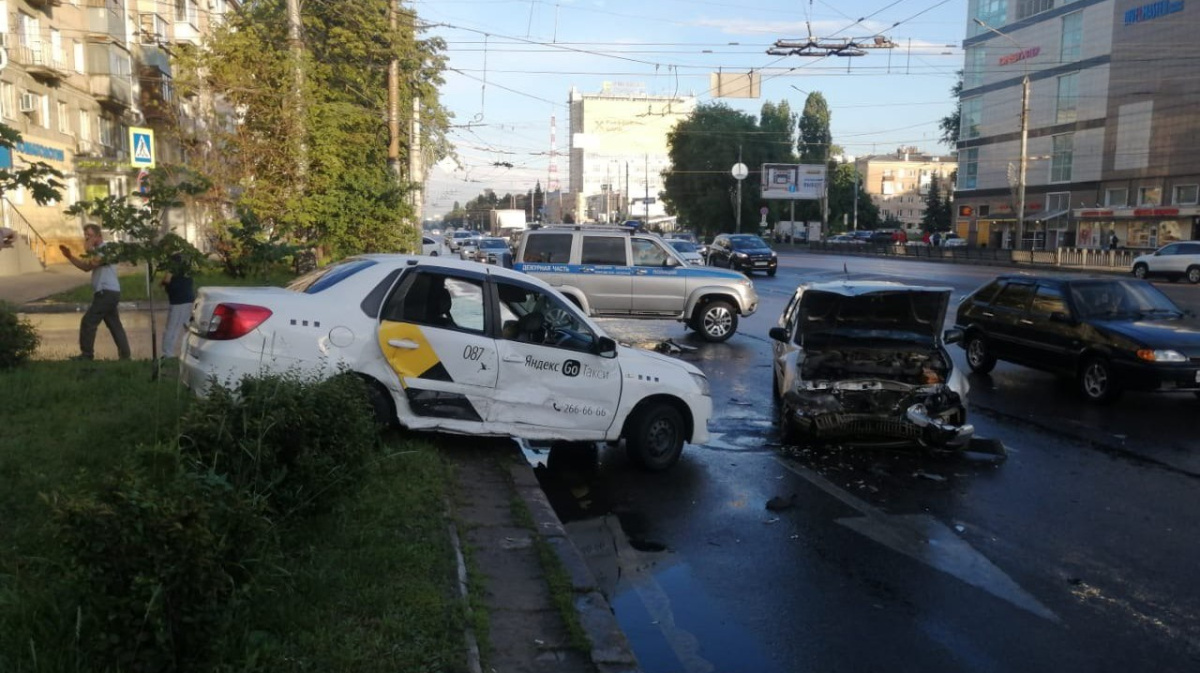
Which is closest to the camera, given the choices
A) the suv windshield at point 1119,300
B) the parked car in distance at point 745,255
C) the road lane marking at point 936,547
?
the road lane marking at point 936,547

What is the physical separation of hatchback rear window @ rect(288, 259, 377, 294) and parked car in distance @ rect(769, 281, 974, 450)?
4301 mm

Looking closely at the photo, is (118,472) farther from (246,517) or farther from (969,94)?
(969,94)

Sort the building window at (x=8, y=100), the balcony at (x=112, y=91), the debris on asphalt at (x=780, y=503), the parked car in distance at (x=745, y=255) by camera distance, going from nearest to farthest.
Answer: the debris on asphalt at (x=780, y=503), the building window at (x=8, y=100), the balcony at (x=112, y=91), the parked car in distance at (x=745, y=255)

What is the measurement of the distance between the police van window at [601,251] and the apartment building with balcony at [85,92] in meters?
13.3

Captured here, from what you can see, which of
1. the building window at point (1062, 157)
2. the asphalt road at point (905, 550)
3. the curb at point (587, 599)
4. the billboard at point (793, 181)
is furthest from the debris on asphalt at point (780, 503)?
the billboard at point (793, 181)

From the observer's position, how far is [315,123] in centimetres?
2292

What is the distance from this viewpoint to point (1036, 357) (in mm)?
12469

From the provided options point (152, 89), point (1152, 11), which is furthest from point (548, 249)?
point (1152, 11)

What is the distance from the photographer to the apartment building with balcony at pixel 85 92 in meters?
31.0

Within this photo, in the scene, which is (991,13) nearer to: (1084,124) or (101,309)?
(1084,124)

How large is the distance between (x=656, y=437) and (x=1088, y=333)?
22.1 ft

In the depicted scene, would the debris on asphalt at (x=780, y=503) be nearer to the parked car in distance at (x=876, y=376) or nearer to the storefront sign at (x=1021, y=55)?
the parked car in distance at (x=876, y=376)

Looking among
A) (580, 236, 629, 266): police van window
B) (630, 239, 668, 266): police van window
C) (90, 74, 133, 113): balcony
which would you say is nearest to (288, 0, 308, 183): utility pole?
(580, 236, 629, 266): police van window

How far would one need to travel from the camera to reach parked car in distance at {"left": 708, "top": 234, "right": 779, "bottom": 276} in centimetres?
3956
